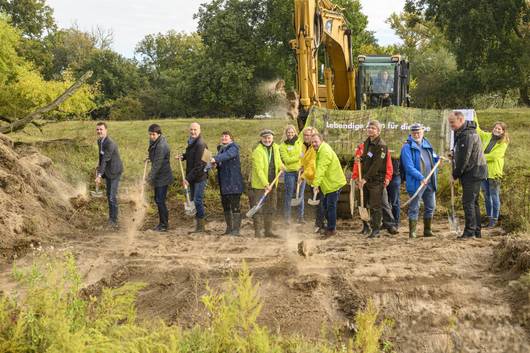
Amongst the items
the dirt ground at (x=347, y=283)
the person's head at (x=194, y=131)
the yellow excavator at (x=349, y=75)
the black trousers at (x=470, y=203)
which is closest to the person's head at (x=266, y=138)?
the person's head at (x=194, y=131)

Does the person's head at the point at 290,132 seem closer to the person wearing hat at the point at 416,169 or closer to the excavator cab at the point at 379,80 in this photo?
the person wearing hat at the point at 416,169

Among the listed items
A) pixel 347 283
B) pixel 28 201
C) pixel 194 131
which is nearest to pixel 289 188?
pixel 194 131

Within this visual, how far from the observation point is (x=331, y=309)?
6.18 m

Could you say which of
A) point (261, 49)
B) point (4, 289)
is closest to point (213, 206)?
point (4, 289)

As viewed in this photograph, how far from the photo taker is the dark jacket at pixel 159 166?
10438 mm

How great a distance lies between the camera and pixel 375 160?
9.35m

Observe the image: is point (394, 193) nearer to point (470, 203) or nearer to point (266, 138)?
point (470, 203)

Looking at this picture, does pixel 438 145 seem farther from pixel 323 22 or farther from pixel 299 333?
pixel 299 333

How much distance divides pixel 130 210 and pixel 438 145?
22.0ft

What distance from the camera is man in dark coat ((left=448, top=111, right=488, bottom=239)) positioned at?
8.33 metres

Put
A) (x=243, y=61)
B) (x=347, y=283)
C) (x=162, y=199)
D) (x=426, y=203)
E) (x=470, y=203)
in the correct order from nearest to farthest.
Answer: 1. (x=347, y=283)
2. (x=470, y=203)
3. (x=426, y=203)
4. (x=162, y=199)
5. (x=243, y=61)

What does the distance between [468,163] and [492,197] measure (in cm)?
198

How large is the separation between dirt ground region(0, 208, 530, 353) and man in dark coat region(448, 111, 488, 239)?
0.47m

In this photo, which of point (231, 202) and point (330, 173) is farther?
point (231, 202)
